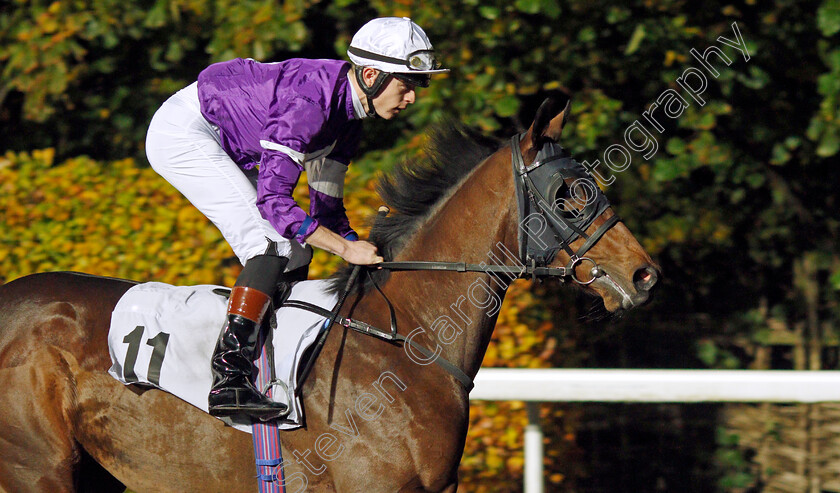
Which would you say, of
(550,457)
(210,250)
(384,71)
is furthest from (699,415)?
(384,71)

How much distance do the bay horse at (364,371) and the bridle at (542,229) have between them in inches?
0.5

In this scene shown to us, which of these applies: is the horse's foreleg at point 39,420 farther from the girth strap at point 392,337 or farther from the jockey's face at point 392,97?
the jockey's face at point 392,97

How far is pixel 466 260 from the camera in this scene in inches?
107

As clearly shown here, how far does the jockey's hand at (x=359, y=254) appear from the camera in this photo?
8.86 feet

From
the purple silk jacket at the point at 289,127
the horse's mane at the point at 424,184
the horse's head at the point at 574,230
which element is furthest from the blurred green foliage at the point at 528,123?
the horse's head at the point at 574,230

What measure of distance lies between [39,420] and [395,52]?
1.68 metres

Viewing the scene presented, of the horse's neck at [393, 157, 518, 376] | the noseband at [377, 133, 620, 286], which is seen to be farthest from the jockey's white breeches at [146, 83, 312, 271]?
the noseband at [377, 133, 620, 286]

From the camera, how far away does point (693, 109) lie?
198 inches

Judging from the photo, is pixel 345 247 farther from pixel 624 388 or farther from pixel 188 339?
pixel 624 388

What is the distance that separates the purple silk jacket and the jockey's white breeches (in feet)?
0.24

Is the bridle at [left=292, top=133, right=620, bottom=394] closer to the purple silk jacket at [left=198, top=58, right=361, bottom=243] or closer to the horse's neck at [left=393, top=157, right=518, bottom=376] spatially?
the horse's neck at [left=393, top=157, right=518, bottom=376]

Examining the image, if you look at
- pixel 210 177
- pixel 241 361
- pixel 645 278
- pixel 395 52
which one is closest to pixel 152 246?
pixel 210 177

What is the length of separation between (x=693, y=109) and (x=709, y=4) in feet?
2.22

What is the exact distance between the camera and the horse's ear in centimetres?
260
